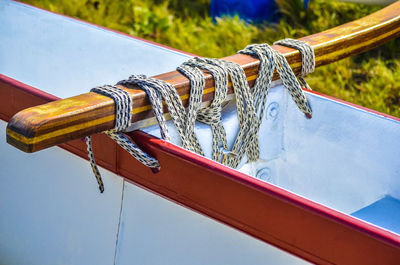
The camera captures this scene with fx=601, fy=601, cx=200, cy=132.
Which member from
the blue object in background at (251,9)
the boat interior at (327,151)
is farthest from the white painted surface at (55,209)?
the blue object in background at (251,9)

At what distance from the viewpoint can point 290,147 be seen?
192 centimetres

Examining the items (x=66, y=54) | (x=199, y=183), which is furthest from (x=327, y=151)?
(x=66, y=54)

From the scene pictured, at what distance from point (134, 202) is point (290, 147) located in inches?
25.4

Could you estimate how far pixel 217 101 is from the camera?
1.63 metres

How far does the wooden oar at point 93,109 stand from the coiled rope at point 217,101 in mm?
21

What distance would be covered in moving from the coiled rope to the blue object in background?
1.89 metres

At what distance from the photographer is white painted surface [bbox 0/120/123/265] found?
1.55m

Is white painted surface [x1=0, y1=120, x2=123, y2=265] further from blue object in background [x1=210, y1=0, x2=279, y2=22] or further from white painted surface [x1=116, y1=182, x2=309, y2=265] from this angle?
blue object in background [x1=210, y1=0, x2=279, y2=22]

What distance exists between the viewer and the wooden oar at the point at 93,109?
1200 millimetres

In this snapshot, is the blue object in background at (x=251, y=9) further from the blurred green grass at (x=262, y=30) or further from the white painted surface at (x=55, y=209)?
the white painted surface at (x=55, y=209)

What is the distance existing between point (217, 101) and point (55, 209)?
533 millimetres

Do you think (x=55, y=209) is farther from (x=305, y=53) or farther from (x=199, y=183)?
(x=305, y=53)

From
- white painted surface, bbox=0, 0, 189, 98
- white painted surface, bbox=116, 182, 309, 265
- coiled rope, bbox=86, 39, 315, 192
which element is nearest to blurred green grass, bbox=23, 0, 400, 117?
white painted surface, bbox=0, 0, 189, 98

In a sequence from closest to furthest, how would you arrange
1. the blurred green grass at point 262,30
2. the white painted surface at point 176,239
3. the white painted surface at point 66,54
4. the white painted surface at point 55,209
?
the white painted surface at point 176,239
the white painted surface at point 55,209
the white painted surface at point 66,54
the blurred green grass at point 262,30
